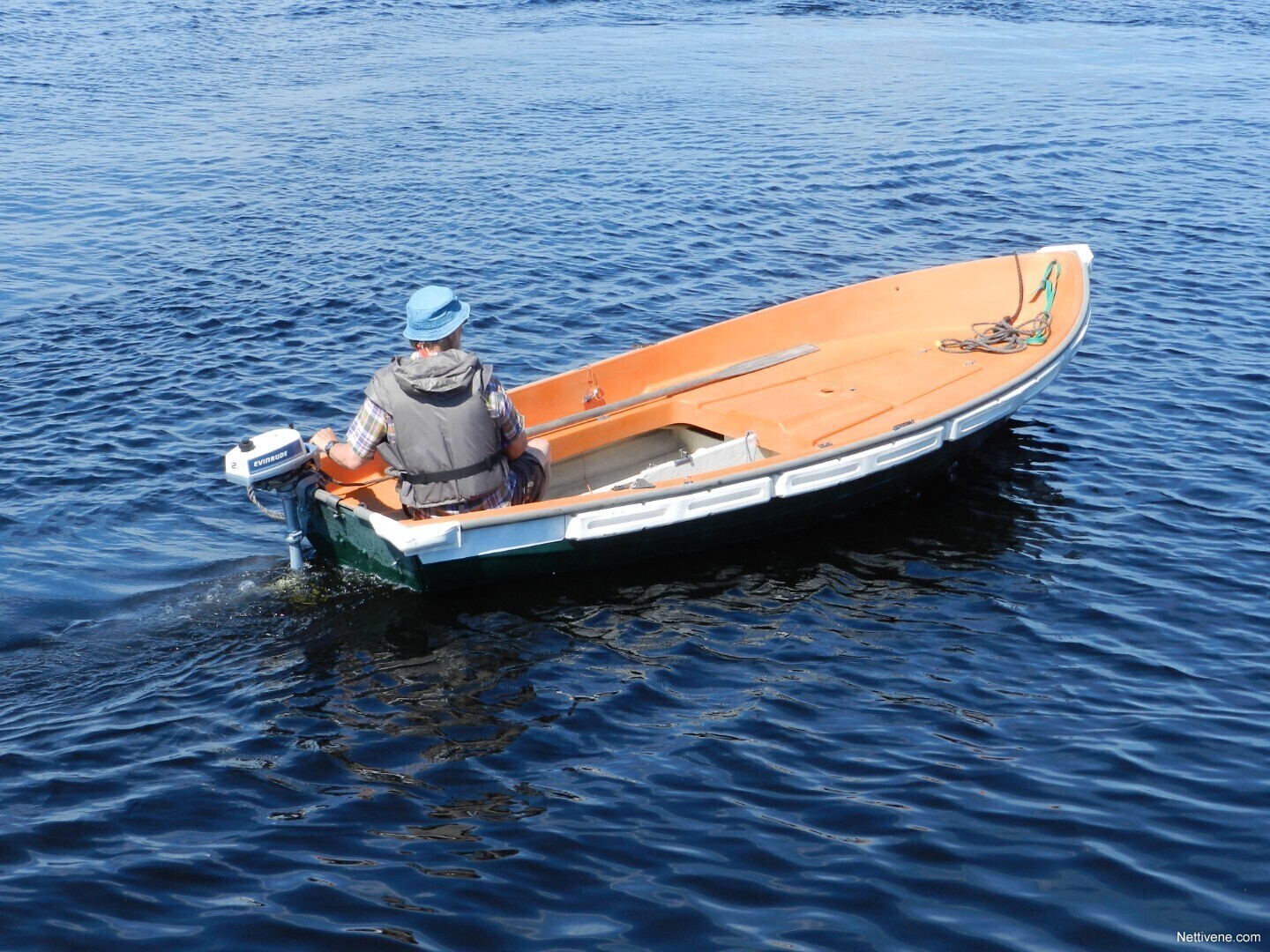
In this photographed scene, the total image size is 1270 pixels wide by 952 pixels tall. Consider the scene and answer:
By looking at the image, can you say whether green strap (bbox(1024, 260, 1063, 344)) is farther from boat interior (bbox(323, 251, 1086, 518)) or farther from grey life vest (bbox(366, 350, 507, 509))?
grey life vest (bbox(366, 350, 507, 509))

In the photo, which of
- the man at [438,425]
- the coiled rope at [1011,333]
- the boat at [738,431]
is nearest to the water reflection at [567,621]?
the boat at [738,431]

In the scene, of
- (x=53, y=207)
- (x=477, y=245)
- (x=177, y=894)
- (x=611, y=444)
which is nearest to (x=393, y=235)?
(x=477, y=245)

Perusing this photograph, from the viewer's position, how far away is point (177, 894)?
16.6 ft

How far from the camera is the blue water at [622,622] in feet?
17.0

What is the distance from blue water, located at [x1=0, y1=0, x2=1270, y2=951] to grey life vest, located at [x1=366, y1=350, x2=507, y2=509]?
801 mm

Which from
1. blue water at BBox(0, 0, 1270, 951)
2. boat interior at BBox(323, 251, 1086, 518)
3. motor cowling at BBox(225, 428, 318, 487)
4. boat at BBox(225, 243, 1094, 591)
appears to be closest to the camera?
blue water at BBox(0, 0, 1270, 951)

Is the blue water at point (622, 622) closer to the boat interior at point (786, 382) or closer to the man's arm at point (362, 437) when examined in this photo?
the boat interior at point (786, 382)

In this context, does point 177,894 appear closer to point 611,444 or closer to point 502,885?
point 502,885

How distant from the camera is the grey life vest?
677 cm

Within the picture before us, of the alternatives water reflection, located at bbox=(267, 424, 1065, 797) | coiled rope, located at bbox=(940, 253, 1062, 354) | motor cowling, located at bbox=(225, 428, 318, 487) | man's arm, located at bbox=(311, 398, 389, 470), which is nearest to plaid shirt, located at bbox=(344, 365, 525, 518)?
man's arm, located at bbox=(311, 398, 389, 470)

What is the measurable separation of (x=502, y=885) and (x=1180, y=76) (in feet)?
75.1

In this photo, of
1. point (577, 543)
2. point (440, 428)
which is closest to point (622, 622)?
point (577, 543)

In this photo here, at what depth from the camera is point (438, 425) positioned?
22.6 ft

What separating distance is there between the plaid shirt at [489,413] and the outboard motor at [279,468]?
0.32 m
